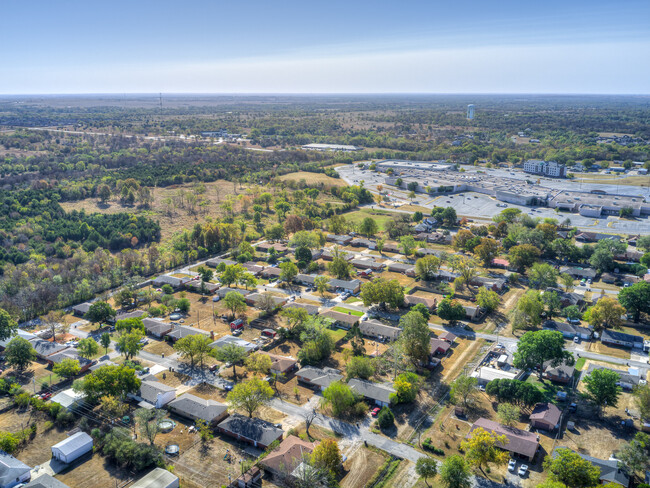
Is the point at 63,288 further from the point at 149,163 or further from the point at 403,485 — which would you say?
the point at 149,163

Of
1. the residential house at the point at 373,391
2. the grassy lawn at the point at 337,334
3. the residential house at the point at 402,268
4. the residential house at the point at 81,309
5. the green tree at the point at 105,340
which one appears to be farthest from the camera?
the residential house at the point at 402,268

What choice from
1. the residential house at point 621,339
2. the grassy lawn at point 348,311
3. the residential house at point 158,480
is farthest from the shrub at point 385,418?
the residential house at point 621,339

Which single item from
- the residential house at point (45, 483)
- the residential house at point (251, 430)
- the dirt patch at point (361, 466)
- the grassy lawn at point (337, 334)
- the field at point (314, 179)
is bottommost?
the dirt patch at point (361, 466)

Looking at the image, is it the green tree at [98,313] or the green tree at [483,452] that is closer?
the green tree at [483,452]

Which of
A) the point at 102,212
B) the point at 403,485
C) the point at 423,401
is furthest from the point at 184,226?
the point at 403,485

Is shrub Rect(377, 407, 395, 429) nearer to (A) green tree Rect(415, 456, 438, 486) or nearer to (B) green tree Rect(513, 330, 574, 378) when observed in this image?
(A) green tree Rect(415, 456, 438, 486)

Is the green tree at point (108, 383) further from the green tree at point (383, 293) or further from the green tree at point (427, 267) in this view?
the green tree at point (427, 267)
